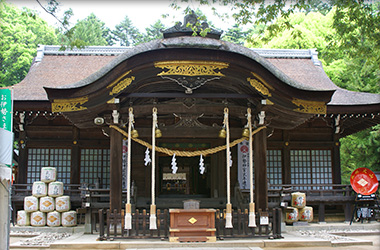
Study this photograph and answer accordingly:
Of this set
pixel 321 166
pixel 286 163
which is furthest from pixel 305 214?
pixel 321 166

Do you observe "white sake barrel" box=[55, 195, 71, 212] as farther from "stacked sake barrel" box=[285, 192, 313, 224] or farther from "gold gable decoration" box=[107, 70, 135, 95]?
"stacked sake barrel" box=[285, 192, 313, 224]

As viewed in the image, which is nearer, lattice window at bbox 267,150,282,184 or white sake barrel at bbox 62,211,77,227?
white sake barrel at bbox 62,211,77,227

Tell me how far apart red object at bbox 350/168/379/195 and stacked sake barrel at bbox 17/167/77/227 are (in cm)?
928

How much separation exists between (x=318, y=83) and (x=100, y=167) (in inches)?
351

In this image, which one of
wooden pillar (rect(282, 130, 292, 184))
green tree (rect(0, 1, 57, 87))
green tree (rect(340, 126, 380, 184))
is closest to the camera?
wooden pillar (rect(282, 130, 292, 184))

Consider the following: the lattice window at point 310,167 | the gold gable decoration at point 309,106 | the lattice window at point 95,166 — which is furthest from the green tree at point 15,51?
the gold gable decoration at point 309,106

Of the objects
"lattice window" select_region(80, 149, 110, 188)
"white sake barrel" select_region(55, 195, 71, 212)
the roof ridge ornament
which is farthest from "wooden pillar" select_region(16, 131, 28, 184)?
the roof ridge ornament

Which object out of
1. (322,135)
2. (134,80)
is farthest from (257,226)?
(322,135)

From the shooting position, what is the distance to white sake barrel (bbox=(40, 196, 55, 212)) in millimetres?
12312

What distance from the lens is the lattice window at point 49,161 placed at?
14.3 meters

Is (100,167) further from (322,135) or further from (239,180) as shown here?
(322,135)

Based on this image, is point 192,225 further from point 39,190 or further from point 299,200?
point 39,190

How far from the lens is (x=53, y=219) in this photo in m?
12.2

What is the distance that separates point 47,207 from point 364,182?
10275 millimetres
